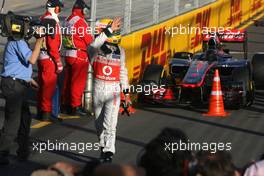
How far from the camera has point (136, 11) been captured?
44.6 feet

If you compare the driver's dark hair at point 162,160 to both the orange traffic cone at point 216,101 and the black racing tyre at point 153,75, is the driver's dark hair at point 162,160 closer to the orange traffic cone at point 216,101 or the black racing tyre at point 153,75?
the orange traffic cone at point 216,101

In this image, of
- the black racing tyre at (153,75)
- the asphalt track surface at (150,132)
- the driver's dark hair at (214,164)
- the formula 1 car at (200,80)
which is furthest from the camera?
the black racing tyre at (153,75)

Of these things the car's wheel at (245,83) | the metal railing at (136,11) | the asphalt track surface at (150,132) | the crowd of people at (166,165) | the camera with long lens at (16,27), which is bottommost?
the asphalt track surface at (150,132)

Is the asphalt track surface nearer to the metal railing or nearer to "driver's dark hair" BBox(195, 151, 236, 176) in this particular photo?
the metal railing

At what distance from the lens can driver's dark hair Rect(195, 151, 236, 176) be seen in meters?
4.10

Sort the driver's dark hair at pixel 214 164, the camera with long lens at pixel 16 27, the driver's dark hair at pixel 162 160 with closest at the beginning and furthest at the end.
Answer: the driver's dark hair at pixel 214 164
the driver's dark hair at pixel 162 160
the camera with long lens at pixel 16 27

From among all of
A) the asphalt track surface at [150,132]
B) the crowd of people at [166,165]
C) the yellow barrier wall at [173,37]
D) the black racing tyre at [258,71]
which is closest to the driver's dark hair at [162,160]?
the crowd of people at [166,165]

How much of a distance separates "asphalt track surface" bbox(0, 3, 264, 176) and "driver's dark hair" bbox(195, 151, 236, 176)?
13.7 feet

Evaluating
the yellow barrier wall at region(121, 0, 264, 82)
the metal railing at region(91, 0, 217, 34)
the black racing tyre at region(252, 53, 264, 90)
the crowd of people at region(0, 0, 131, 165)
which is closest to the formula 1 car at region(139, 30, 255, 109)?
the yellow barrier wall at region(121, 0, 264, 82)

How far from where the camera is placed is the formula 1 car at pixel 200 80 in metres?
12.1

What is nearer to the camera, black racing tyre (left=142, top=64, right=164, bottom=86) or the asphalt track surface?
the asphalt track surface

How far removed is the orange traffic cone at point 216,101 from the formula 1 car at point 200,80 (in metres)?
0.27

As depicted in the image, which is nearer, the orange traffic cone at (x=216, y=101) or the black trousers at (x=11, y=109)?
the black trousers at (x=11, y=109)

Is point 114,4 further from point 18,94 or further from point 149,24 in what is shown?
point 18,94
